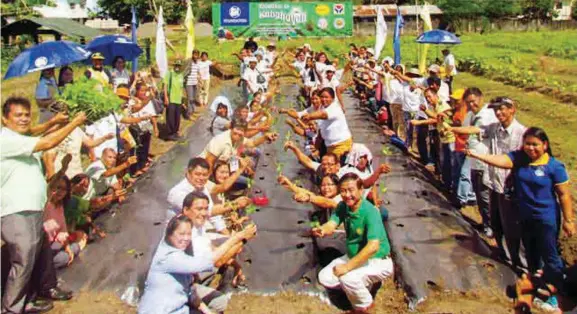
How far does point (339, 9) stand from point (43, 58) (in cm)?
2891

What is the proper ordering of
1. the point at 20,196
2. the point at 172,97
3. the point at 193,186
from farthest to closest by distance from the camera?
1. the point at 172,97
2. the point at 193,186
3. the point at 20,196

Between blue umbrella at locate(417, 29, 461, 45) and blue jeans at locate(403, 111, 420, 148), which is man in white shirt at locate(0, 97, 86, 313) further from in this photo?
blue umbrella at locate(417, 29, 461, 45)

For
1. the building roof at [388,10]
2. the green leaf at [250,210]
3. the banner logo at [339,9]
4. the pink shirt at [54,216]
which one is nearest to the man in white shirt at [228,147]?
the green leaf at [250,210]

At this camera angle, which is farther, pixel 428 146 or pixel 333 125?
pixel 428 146

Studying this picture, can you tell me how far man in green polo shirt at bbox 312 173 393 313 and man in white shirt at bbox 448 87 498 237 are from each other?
1.95 metres

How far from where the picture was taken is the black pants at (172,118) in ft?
39.3

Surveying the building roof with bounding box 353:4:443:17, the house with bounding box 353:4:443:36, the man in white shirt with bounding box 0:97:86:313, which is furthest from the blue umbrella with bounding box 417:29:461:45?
the building roof with bounding box 353:4:443:17

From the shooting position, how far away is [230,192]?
7680mm

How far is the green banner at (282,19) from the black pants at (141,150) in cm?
2559

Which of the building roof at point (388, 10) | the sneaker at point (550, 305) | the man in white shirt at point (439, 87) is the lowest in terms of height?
the sneaker at point (550, 305)

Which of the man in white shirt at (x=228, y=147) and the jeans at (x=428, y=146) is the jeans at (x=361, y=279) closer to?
the man in white shirt at (x=228, y=147)

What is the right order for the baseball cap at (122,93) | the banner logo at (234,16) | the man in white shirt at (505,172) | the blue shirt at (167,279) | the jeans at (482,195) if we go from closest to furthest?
the blue shirt at (167,279)
the man in white shirt at (505,172)
the jeans at (482,195)
the baseball cap at (122,93)
the banner logo at (234,16)

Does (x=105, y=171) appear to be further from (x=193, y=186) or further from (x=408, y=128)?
(x=408, y=128)

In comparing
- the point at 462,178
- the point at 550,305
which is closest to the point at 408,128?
the point at 462,178
